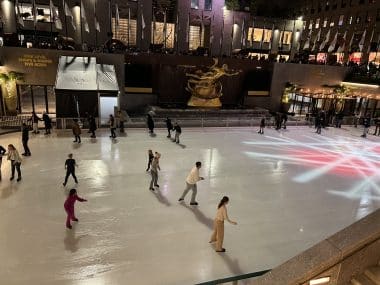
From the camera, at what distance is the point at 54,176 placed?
37.6 ft

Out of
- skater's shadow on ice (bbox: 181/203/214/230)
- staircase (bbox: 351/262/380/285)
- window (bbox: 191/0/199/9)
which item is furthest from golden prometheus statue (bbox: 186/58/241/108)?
staircase (bbox: 351/262/380/285)

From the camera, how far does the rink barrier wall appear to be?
4371 millimetres

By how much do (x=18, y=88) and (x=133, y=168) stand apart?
12.5 m

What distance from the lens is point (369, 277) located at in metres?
4.68

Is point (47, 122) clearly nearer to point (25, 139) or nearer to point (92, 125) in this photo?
point (92, 125)

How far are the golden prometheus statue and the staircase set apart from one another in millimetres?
20206

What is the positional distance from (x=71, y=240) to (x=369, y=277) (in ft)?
20.9

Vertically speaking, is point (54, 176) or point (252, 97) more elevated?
point (252, 97)

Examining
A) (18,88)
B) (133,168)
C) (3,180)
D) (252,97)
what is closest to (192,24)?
(252,97)

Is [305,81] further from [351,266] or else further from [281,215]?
[351,266]

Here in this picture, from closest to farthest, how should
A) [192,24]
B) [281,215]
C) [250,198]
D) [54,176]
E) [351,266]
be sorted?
[351,266] < [281,215] < [250,198] < [54,176] < [192,24]

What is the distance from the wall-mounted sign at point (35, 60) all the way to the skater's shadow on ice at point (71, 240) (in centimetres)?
1543

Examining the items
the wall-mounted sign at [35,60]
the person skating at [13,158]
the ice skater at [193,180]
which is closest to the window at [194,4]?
the wall-mounted sign at [35,60]

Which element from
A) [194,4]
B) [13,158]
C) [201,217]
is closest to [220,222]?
[201,217]
